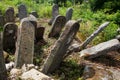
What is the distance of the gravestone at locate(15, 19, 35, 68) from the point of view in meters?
7.32

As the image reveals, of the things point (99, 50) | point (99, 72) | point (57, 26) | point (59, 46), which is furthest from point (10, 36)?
point (99, 72)

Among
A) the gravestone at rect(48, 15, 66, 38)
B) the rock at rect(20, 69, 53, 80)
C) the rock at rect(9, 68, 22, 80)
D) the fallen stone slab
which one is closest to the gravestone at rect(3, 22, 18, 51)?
the gravestone at rect(48, 15, 66, 38)

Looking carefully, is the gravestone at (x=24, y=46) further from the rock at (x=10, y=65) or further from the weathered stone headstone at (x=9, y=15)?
the weathered stone headstone at (x=9, y=15)

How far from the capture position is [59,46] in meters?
7.27

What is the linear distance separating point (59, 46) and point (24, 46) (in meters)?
0.87

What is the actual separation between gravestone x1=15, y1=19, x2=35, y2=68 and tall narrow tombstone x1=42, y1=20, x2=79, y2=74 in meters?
0.45

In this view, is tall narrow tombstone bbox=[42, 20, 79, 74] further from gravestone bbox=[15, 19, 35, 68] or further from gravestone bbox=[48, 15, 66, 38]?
gravestone bbox=[48, 15, 66, 38]

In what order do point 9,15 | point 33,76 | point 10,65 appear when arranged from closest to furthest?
point 33,76 < point 10,65 < point 9,15

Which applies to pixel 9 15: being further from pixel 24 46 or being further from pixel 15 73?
pixel 15 73

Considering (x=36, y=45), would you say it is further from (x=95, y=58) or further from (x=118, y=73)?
(x=118, y=73)

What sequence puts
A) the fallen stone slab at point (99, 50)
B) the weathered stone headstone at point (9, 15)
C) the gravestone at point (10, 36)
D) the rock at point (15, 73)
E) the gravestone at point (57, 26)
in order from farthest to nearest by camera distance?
the weathered stone headstone at point (9, 15) → the gravestone at point (57, 26) → the gravestone at point (10, 36) → the fallen stone slab at point (99, 50) → the rock at point (15, 73)

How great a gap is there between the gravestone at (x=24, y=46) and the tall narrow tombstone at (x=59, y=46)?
0.45 m

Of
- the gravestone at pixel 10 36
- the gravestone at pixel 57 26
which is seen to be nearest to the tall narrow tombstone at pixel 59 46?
the gravestone at pixel 10 36

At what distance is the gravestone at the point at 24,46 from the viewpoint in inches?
288
